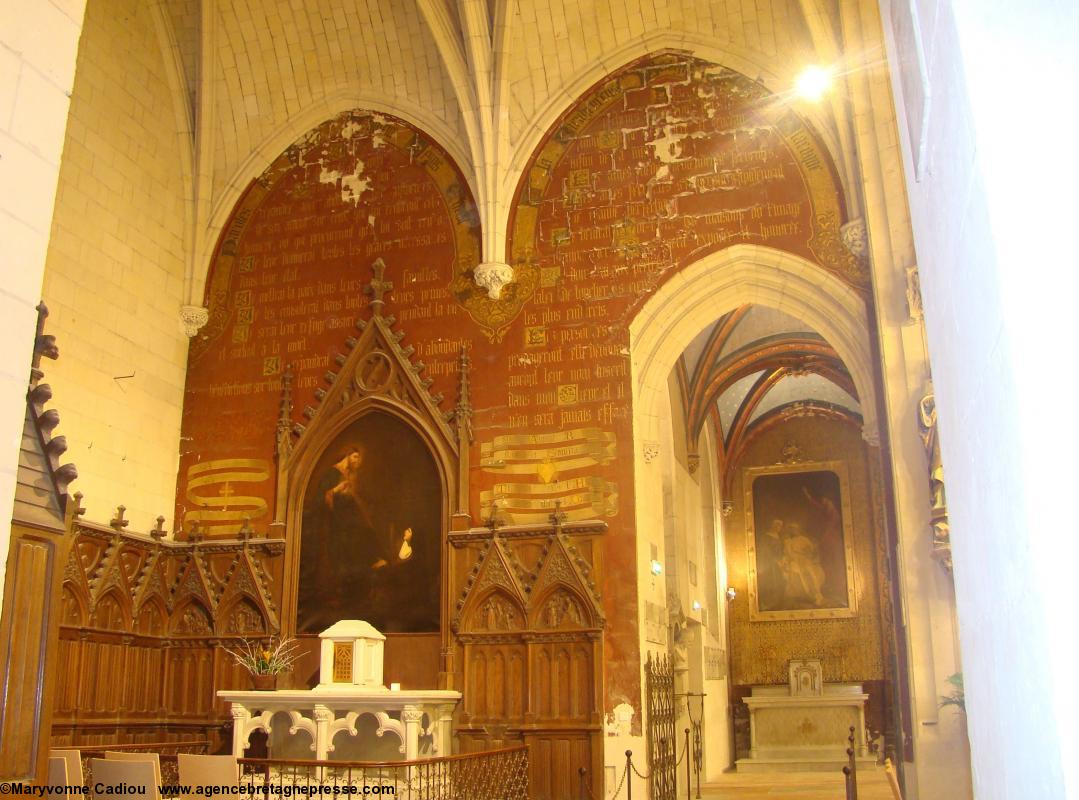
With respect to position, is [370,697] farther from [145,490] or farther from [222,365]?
[222,365]

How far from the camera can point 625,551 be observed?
10344 millimetres

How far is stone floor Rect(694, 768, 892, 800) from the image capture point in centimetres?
1217

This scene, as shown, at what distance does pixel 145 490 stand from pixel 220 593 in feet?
4.55

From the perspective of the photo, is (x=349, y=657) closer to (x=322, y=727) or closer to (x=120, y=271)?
(x=322, y=727)

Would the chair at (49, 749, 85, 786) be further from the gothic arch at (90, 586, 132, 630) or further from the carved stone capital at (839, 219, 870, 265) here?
the carved stone capital at (839, 219, 870, 265)

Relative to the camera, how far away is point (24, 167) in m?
3.21

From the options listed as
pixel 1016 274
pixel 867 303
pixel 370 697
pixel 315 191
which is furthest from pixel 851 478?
pixel 1016 274

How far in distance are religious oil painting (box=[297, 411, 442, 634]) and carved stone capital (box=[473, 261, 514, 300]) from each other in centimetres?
174

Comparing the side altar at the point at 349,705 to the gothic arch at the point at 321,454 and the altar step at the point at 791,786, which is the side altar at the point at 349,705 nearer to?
the gothic arch at the point at 321,454

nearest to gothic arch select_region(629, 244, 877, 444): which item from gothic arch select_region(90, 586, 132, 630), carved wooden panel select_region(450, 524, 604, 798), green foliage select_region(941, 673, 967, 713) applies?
carved wooden panel select_region(450, 524, 604, 798)

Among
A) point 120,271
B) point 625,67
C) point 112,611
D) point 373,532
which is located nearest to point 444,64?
point 625,67

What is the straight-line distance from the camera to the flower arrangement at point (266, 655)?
34.0ft

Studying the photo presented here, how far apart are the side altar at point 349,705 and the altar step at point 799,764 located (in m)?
9.33

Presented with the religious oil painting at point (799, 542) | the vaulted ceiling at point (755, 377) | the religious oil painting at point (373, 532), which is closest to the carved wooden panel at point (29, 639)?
the religious oil painting at point (373, 532)
